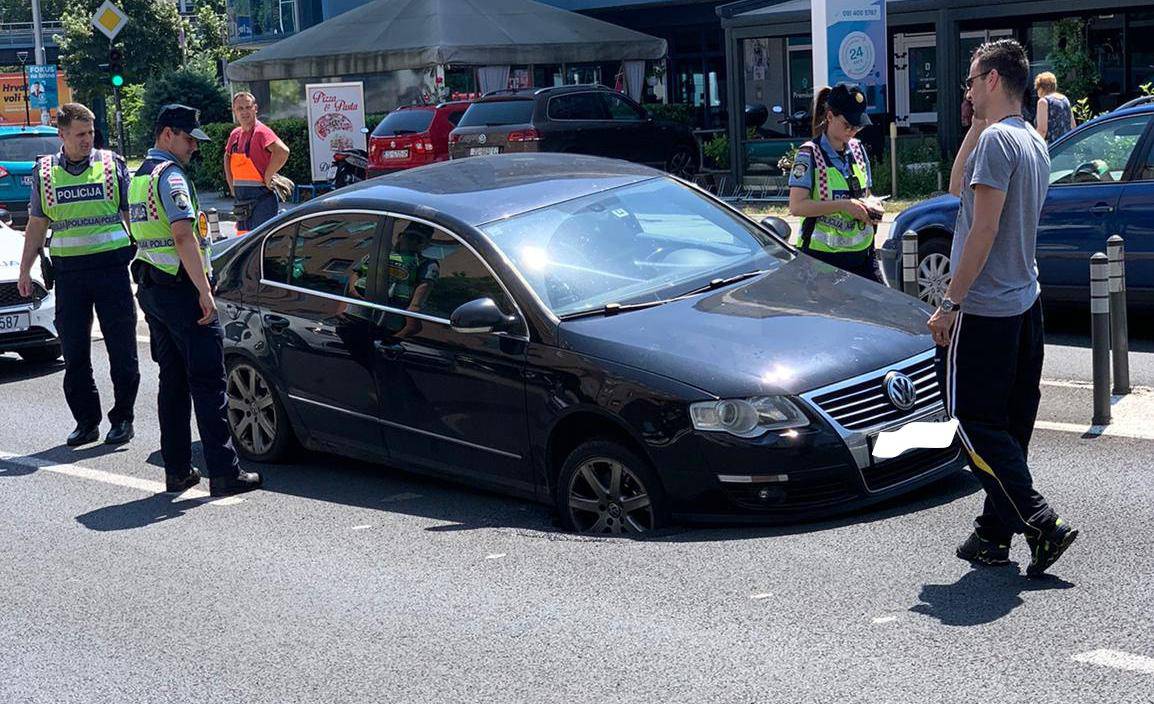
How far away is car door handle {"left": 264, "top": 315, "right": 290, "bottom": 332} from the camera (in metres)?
8.12

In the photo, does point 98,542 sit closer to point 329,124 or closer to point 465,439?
point 465,439

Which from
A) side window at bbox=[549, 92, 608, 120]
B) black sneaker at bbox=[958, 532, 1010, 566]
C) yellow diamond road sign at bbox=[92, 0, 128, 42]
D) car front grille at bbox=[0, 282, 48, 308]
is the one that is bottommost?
black sneaker at bbox=[958, 532, 1010, 566]

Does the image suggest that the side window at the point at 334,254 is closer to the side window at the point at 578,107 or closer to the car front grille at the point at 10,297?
the car front grille at the point at 10,297

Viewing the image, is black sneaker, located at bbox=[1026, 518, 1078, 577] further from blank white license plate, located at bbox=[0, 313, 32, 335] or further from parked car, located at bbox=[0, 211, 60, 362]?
blank white license plate, located at bbox=[0, 313, 32, 335]

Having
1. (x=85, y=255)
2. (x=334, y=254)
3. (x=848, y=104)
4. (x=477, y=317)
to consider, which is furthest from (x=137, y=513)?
(x=848, y=104)

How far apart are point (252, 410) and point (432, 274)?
1.71 meters

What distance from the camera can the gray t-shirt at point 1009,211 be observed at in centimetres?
514

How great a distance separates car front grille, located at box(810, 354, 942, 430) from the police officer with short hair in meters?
4.71

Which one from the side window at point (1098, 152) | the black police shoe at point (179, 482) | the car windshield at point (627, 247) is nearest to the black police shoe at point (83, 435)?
the black police shoe at point (179, 482)

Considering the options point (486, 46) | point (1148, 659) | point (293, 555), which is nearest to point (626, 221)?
point (293, 555)

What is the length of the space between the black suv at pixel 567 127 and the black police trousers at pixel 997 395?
1854 cm

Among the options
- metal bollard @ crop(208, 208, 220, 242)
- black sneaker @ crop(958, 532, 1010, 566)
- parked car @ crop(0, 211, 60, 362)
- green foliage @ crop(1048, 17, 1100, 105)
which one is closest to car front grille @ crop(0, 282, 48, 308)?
parked car @ crop(0, 211, 60, 362)

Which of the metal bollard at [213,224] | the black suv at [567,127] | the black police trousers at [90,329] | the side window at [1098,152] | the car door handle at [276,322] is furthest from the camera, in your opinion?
the black suv at [567,127]

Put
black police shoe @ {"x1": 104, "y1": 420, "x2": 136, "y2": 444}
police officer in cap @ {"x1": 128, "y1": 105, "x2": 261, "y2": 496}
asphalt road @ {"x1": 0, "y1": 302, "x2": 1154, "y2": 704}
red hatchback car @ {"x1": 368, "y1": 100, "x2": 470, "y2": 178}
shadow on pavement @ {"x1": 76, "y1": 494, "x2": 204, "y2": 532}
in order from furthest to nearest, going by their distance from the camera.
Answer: red hatchback car @ {"x1": 368, "y1": 100, "x2": 470, "y2": 178} < black police shoe @ {"x1": 104, "y1": 420, "x2": 136, "y2": 444} < police officer in cap @ {"x1": 128, "y1": 105, "x2": 261, "y2": 496} < shadow on pavement @ {"x1": 76, "y1": 494, "x2": 204, "y2": 532} < asphalt road @ {"x1": 0, "y1": 302, "x2": 1154, "y2": 704}
